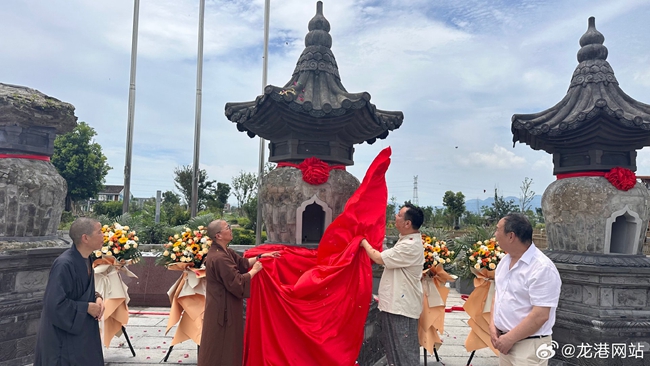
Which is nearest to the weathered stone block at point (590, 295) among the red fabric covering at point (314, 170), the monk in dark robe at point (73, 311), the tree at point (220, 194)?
the red fabric covering at point (314, 170)

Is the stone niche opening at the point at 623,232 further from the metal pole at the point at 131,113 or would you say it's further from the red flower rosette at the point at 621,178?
the metal pole at the point at 131,113

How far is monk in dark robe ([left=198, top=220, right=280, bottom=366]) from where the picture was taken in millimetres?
4152

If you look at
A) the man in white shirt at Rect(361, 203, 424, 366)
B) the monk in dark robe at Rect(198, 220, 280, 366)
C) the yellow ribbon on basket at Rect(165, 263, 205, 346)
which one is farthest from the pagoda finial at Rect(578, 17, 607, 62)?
the yellow ribbon on basket at Rect(165, 263, 205, 346)

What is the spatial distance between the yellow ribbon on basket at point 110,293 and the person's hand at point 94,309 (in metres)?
2.53

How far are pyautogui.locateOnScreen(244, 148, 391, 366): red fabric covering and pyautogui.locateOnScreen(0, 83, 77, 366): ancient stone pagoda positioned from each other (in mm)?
2912

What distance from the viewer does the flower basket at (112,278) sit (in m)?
5.46

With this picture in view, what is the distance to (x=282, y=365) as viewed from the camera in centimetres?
441

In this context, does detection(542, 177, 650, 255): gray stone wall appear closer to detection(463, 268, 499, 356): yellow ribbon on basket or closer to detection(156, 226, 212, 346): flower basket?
detection(463, 268, 499, 356): yellow ribbon on basket

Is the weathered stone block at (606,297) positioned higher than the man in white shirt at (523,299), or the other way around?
the man in white shirt at (523,299)

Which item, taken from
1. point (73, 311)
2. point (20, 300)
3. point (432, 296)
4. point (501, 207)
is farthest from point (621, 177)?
point (501, 207)

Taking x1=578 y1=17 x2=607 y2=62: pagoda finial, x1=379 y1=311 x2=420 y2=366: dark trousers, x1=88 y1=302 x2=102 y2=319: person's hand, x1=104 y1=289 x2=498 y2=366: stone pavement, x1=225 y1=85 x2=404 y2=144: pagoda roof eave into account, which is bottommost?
x1=104 y1=289 x2=498 y2=366: stone pavement

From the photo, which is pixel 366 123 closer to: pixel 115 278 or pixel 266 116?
pixel 266 116

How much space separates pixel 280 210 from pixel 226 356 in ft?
7.18

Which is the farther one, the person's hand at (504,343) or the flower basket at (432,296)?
the flower basket at (432,296)
